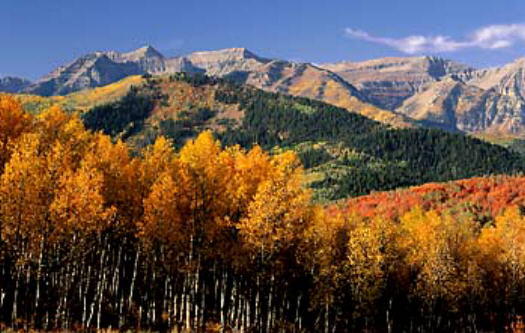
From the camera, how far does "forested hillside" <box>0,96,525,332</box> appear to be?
4650 cm

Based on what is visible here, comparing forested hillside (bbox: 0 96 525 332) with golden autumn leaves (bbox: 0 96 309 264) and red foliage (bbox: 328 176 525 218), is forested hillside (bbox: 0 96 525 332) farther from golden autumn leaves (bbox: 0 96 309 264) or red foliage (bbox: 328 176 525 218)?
red foliage (bbox: 328 176 525 218)

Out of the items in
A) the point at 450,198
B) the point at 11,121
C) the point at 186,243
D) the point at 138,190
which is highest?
the point at 11,121

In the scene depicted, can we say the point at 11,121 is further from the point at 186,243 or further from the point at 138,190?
the point at 186,243

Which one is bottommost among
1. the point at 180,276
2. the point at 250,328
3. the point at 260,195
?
the point at 250,328

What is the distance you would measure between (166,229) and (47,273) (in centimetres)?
1278

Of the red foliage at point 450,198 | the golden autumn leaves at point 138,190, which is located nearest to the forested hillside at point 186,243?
the golden autumn leaves at point 138,190

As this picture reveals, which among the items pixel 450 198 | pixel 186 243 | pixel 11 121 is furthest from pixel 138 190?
pixel 450 198

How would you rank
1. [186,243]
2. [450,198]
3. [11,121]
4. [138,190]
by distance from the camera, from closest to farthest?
[186,243] < [138,190] < [11,121] < [450,198]

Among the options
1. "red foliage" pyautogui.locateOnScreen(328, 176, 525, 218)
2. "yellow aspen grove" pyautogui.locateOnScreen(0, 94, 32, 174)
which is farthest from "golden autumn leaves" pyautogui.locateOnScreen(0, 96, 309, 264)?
"red foliage" pyautogui.locateOnScreen(328, 176, 525, 218)

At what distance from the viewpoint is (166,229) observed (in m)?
53.7

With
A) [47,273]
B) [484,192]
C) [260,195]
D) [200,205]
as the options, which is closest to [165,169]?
[200,205]

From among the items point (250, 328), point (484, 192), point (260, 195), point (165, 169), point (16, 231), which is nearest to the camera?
point (16, 231)

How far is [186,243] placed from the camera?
2238 inches

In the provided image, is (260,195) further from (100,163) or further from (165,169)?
(100,163)
